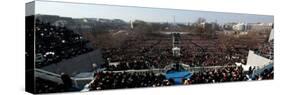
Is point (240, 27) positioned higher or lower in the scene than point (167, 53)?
higher

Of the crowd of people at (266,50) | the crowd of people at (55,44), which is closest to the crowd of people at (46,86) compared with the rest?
the crowd of people at (55,44)

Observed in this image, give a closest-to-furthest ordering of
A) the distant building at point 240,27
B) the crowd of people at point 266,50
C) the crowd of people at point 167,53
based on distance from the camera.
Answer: the crowd of people at point 167,53, the distant building at point 240,27, the crowd of people at point 266,50

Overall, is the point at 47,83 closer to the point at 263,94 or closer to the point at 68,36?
the point at 68,36

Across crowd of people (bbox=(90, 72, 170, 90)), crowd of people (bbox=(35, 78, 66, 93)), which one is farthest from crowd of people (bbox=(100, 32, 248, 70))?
crowd of people (bbox=(35, 78, 66, 93))

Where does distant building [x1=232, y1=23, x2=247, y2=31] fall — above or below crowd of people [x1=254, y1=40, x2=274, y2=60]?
above

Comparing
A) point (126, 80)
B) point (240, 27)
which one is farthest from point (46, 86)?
point (240, 27)

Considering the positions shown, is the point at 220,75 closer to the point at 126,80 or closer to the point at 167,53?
the point at 167,53

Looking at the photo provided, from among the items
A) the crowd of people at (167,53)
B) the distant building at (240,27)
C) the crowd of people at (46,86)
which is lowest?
the crowd of people at (46,86)

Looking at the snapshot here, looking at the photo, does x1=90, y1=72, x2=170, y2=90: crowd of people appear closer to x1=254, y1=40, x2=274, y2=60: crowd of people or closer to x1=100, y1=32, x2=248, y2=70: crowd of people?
x1=100, y1=32, x2=248, y2=70: crowd of people

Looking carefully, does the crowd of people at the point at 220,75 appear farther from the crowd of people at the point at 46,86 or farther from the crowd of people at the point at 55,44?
the crowd of people at the point at 46,86
